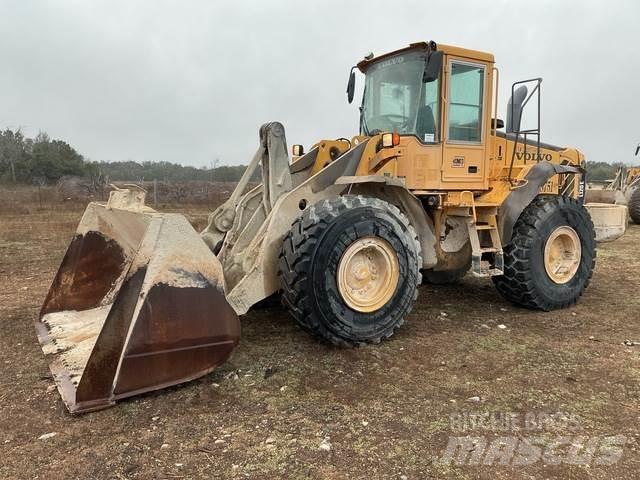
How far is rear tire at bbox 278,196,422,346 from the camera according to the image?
4082mm

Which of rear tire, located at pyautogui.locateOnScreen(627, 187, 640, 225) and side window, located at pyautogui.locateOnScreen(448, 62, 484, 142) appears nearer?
side window, located at pyautogui.locateOnScreen(448, 62, 484, 142)

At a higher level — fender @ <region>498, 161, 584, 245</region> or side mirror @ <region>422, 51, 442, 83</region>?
side mirror @ <region>422, 51, 442, 83</region>

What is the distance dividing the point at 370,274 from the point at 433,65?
2.07 metres

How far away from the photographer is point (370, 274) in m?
4.58

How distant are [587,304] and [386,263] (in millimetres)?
3172

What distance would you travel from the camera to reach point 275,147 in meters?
4.81

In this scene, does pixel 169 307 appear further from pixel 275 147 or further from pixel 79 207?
pixel 79 207

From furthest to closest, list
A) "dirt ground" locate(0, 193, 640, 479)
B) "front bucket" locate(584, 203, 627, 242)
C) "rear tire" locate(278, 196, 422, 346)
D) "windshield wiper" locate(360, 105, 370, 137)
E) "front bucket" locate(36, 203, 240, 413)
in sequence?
"front bucket" locate(584, 203, 627, 242) → "windshield wiper" locate(360, 105, 370, 137) → "rear tire" locate(278, 196, 422, 346) → "front bucket" locate(36, 203, 240, 413) → "dirt ground" locate(0, 193, 640, 479)

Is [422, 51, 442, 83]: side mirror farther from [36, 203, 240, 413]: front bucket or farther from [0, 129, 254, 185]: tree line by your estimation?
[0, 129, 254, 185]: tree line

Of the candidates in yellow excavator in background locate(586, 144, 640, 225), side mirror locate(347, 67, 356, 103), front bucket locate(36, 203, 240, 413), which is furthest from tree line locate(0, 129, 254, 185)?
front bucket locate(36, 203, 240, 413)

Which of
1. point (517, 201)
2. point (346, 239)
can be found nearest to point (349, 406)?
point (346, 239)

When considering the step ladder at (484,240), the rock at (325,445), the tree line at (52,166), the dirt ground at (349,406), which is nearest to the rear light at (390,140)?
the step ladder at (484,240)

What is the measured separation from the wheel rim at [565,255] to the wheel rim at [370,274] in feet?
8.06

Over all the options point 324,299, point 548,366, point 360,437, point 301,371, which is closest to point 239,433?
Answer: point 360,437
